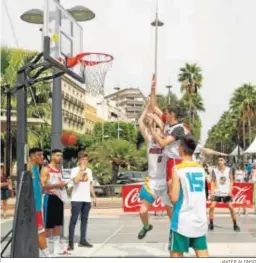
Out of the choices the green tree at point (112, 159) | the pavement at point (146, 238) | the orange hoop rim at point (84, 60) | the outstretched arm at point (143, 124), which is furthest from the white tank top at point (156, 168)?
the green tree at point (112, 159)

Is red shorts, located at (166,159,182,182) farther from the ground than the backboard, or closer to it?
closer to it

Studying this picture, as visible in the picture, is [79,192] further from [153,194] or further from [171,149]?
[171,149]

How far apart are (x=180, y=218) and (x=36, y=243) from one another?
6.08 ft

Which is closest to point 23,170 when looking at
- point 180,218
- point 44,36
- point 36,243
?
point 36,243

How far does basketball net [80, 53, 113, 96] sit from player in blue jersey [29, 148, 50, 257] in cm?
228

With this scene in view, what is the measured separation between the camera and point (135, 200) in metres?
10.9

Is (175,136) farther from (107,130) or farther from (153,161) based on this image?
(107,130)

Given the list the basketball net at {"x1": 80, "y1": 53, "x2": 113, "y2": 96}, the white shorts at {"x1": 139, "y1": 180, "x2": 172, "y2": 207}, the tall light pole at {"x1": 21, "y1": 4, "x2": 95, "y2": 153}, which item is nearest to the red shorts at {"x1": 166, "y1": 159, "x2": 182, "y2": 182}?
the white shorts at {"x1": 139, "y1": 180, "x2": 172, "y2": 207}

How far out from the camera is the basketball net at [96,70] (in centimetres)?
882

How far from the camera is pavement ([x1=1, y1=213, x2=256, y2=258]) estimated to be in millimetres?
7484

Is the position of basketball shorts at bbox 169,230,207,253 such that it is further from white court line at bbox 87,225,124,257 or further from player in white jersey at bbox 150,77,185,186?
white court line at bbox 87,225,124,257

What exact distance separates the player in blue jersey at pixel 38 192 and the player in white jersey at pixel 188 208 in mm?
2032

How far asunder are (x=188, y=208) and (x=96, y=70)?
4.60m

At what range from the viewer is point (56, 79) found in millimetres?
8727
